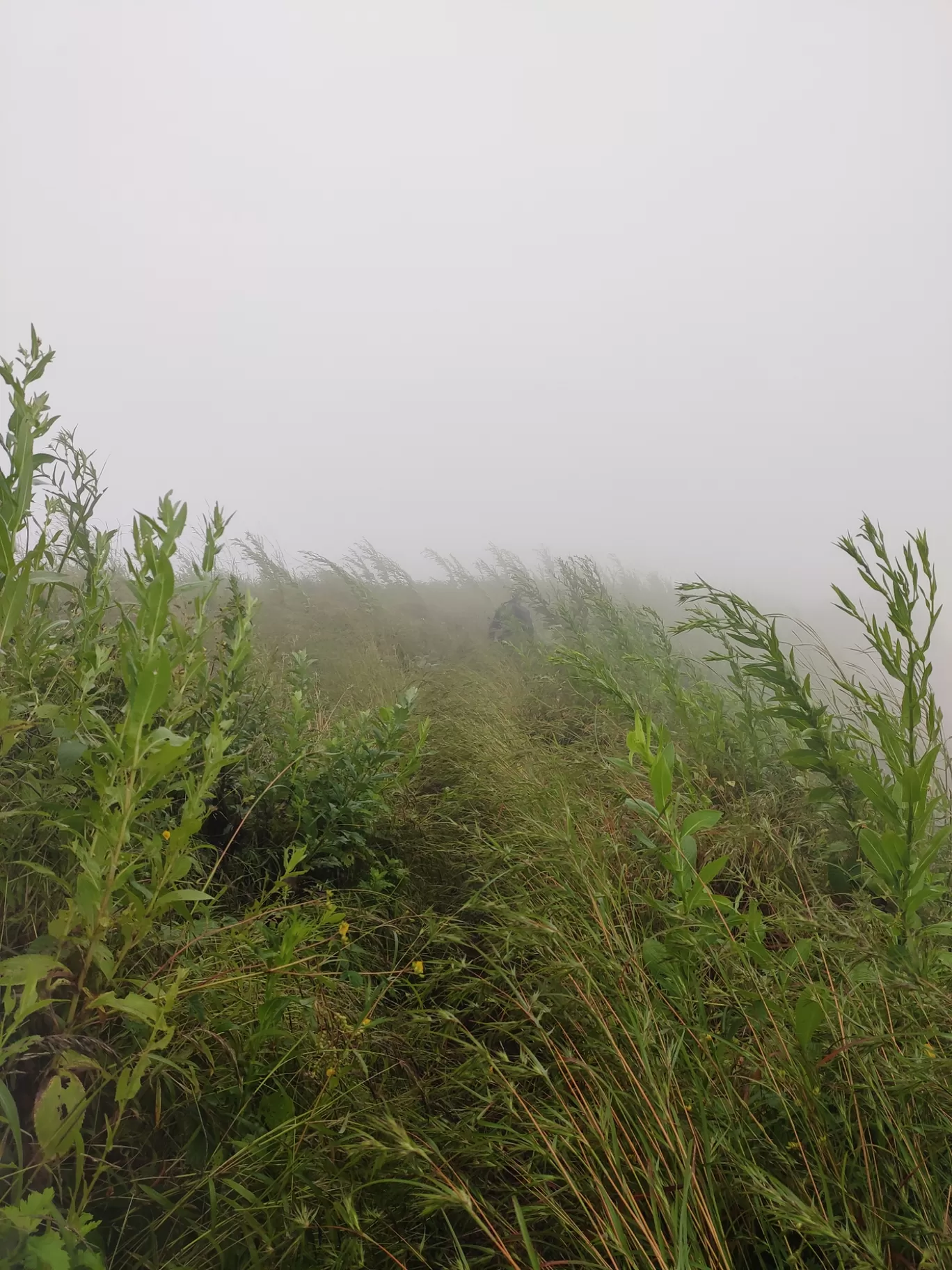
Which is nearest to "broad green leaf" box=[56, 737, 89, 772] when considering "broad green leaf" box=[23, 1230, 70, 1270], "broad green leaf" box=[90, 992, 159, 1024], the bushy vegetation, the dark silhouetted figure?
the bushy vegetation

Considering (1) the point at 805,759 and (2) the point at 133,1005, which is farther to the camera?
(1) the point at 805,759

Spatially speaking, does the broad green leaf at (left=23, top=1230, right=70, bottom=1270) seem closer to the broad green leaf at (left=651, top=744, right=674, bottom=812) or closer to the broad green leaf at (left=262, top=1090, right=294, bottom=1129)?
the broad green leaf at (left=262, top=1090, right=294, bottom=1129)

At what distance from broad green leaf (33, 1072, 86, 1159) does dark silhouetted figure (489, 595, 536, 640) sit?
6.18 meters

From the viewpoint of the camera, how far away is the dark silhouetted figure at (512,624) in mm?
7383

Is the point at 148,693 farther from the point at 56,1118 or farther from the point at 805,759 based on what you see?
the point at 805,759

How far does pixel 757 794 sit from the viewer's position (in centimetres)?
249

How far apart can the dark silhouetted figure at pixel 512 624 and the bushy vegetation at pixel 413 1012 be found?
5285mm

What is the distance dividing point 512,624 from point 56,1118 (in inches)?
277

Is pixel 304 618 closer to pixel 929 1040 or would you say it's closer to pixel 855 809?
pixel 855 809

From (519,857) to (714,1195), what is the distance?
35.3 inches

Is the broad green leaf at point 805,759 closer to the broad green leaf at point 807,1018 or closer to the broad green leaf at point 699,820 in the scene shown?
the broad green leaf at point 699,820

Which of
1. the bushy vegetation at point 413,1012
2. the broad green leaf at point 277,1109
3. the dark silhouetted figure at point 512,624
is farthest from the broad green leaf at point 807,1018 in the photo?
the dark silhouetted figure at point 512,624

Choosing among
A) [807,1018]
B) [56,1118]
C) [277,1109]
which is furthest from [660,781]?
[56,1118]

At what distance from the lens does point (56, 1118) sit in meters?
0.79
